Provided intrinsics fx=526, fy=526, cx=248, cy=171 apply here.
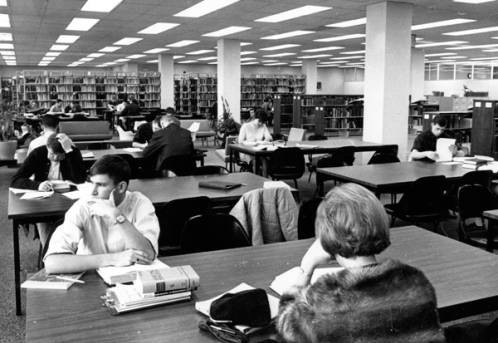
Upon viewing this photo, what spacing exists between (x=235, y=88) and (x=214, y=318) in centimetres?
1285

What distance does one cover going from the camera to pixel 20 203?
148 inches

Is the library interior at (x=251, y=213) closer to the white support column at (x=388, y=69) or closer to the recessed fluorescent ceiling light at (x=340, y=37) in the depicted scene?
the white support column at (x=388, y=69)

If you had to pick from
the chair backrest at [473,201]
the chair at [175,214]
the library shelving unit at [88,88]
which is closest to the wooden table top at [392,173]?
the chair backrest at [473,201]

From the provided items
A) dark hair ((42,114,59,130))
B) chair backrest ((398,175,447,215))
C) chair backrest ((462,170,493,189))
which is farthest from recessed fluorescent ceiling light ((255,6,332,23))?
dark hair ((42,114,59,130))

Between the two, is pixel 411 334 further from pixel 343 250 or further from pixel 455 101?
pixel 455 101

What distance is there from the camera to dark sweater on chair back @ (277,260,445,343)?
127 cm

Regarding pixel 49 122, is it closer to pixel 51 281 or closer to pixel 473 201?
pixel 51 281

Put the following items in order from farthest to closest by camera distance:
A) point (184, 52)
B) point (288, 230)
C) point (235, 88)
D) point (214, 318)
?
point (184, 52), point (235, 88), point (288, 230), point (214, 318)

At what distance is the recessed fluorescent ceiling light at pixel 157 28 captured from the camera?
11.7m

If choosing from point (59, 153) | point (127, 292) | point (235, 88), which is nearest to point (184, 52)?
point (235, 88)

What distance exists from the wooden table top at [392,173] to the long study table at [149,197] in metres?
0.99

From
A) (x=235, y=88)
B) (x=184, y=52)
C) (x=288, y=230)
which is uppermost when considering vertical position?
(x=184, y=52)

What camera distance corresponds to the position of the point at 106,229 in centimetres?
259

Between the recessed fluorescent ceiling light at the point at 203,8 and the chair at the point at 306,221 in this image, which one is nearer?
the chair at the point at 306,221
